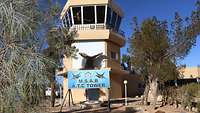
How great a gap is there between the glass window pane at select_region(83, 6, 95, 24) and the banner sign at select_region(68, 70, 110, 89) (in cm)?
1636

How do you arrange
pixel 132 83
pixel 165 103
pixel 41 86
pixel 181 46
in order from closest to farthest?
pixel 41 86
pixel 181 46
pixel 165 103
pixel 132 83

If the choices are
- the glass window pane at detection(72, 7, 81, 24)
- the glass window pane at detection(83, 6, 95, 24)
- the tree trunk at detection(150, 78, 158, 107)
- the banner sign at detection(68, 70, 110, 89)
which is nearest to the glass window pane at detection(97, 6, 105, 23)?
the glass window pane at detection(83, 6, 95, 24)

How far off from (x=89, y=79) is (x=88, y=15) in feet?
56.8

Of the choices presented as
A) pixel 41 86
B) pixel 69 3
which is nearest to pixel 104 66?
pixel 69 3

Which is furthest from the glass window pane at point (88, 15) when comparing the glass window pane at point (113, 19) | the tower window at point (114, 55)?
the tower window at point (114, 55)

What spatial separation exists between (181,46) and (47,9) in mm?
22471

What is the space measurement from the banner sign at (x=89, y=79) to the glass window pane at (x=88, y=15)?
53.7 feet

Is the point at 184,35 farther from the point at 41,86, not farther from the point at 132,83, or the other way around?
the point at 132,83

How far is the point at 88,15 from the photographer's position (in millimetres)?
54625

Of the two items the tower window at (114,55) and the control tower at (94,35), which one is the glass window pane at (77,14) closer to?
the control tower at (94,35)

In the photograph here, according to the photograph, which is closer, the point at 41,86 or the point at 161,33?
the point at 41,86

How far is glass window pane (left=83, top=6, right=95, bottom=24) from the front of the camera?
2140 inches

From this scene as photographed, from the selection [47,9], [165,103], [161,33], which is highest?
[161,33]

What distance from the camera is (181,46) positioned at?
1547 inches
